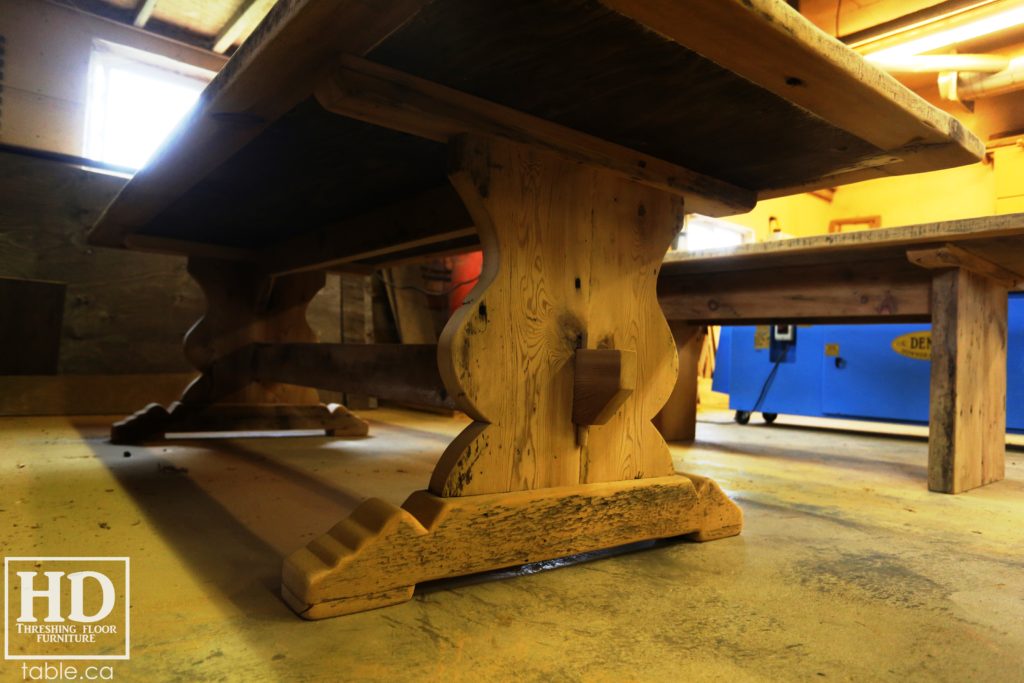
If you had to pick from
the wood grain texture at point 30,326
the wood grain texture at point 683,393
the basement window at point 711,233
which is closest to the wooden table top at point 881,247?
the wood grain texture at point 683,393

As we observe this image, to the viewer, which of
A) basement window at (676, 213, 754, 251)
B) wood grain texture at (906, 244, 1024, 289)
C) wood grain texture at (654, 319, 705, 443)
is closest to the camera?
wood grain texture at (906, 244, 1024, 289)

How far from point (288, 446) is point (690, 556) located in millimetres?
1758

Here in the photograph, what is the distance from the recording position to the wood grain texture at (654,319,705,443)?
2961 millimetres

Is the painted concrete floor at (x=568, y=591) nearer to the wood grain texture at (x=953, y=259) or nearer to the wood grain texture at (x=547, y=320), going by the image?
the wood grain texture at (x=547, y=320)

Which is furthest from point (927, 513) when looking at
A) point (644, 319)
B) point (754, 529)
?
point (644, 319)

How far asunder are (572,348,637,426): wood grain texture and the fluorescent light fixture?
5169mm

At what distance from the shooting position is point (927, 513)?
171 cm

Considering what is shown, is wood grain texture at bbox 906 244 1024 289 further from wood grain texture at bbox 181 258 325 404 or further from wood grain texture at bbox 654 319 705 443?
wood grain texture at bbox 181 258 325 404

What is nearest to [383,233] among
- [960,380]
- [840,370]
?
[960,380]

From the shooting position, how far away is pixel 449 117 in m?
1.03

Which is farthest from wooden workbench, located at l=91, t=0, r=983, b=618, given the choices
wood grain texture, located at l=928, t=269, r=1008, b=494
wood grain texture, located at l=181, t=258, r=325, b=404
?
wood grain texture, located at l=181, t=258, r=325, b=404

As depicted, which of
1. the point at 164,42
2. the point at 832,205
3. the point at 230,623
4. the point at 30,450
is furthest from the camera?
the point at 832,205

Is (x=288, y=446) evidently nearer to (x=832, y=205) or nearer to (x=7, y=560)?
(x=7, y=560)

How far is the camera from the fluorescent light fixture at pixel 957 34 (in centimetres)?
457
